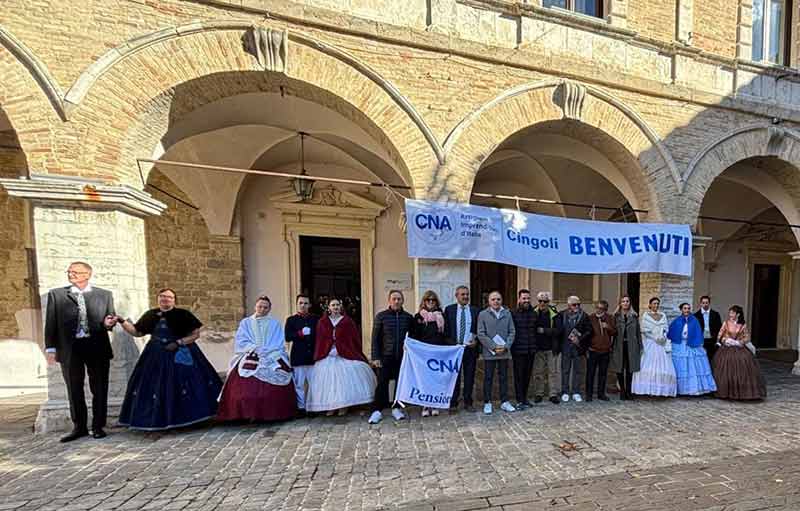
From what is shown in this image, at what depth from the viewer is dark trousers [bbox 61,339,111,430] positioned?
390 centimetres

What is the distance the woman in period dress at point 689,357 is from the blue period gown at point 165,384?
21.9 ft

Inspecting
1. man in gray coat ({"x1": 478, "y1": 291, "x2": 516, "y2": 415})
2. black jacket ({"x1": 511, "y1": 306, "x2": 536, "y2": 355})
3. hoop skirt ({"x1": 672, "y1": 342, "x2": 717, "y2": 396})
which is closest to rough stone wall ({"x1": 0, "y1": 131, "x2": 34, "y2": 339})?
man in gray coat ({"x1": 478, "y1": 291, "x2": 516, "y2": 415})

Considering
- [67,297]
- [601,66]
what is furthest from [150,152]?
[601,66]

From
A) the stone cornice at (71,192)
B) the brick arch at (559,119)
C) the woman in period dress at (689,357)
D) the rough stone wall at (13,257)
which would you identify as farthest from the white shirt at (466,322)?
the rough stone wall at (13,257)

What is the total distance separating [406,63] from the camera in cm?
515

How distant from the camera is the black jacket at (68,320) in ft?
12.6

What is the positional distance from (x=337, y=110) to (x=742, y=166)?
342 inches

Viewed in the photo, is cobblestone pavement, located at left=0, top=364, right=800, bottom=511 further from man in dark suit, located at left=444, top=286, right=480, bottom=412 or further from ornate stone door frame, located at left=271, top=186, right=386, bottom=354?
ornate stone door frame, located at left=271, top=186, right=386, bottom=354

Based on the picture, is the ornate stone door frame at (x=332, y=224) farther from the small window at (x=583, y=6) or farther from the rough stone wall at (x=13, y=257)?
the small window at (x=583, y=6)

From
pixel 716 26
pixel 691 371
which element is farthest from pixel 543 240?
pixel 716 26

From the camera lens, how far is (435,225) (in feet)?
16.7

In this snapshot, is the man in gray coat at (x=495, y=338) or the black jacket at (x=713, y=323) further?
the black jacket at (x=713, y=323)

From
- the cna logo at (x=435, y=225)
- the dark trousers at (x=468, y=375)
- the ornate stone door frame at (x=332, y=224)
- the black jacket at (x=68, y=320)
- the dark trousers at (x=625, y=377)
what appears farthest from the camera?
the ornate stone door frame at (x=332, y=224)

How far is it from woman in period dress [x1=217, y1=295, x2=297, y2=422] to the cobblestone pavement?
0.21 meters
